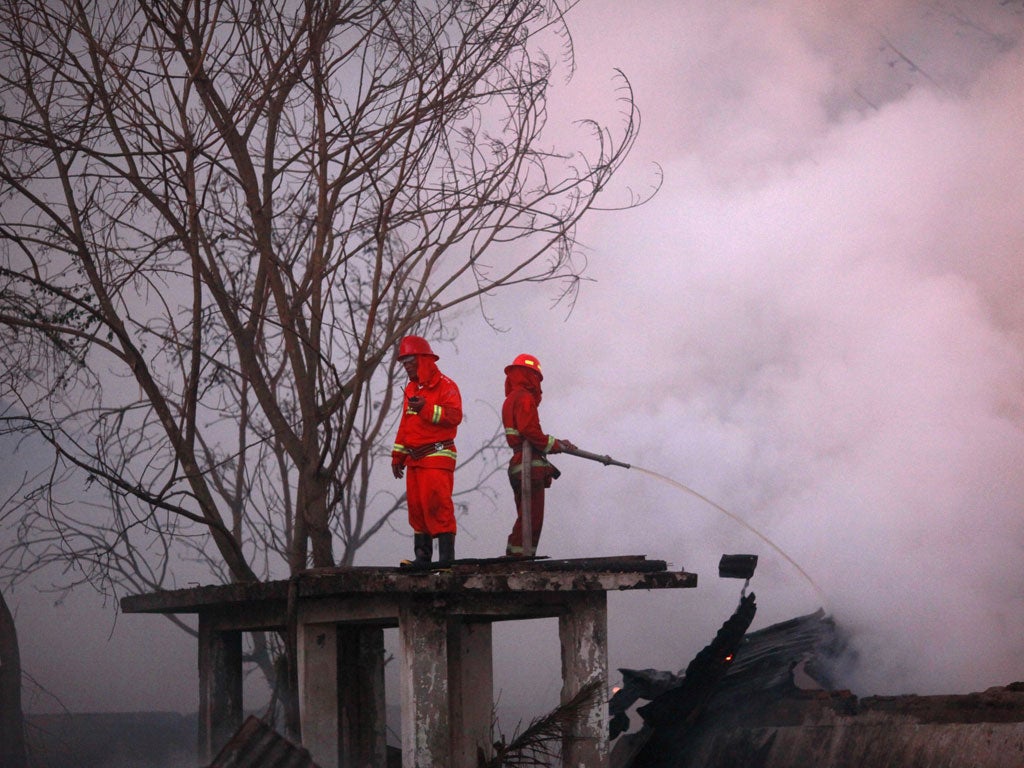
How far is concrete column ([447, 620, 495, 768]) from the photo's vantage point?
30.6 ft

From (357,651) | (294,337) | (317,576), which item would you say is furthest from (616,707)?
(294,337)

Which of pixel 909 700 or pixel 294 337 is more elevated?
pixel 294 337

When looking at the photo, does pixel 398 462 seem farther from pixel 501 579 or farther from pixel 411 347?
pixel 501 579

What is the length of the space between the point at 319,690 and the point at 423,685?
1485 millimetres

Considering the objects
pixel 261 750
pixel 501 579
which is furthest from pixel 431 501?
pixel 261 750

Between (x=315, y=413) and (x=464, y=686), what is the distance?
8.42ft

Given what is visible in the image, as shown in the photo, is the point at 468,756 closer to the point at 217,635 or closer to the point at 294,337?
the point at 217,635

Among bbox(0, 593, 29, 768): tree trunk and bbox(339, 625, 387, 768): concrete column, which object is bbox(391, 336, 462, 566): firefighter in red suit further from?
bbox(0, 593, 29, 768): tree trunk

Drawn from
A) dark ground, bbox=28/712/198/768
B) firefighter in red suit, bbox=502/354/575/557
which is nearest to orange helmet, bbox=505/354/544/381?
firefighter in red suit, bbox=502/354/575/557

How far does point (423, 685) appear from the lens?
315 inches

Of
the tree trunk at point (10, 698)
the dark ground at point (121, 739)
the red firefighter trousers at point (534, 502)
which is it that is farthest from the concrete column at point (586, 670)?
the dark ground at point (121, 739)

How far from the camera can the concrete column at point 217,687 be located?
10.6 metres

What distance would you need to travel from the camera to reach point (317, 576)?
845 cm

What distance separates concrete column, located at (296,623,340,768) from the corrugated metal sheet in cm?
332
